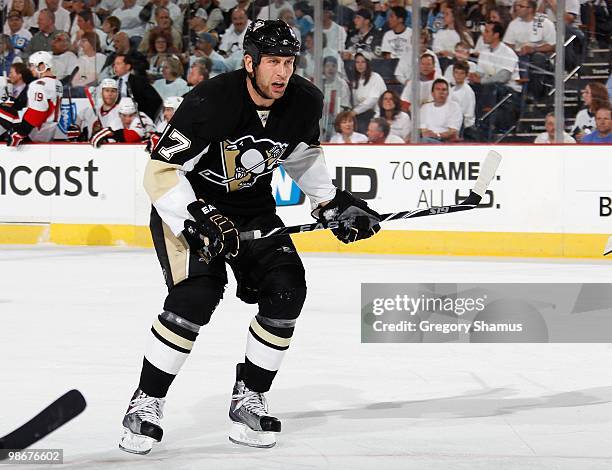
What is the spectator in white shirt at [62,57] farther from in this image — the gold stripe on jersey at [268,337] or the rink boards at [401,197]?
the gold stripe on jersey at [268,337]

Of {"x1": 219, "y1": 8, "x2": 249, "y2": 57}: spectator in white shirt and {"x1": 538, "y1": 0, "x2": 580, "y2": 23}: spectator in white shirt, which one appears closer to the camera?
{"x1": 538, "y1": 0, "x2": 580, "y2": 23}: spectator in white shirt

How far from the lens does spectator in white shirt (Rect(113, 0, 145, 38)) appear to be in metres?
11.0

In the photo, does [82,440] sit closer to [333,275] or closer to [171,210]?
[171,210]

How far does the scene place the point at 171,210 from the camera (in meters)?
3.36

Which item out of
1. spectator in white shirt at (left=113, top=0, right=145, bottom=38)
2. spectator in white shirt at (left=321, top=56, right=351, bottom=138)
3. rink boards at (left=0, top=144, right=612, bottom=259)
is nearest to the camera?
rink boards at (left=0, top=144, right=612, bottom=259)

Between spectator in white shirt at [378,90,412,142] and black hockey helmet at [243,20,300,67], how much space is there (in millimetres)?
6235

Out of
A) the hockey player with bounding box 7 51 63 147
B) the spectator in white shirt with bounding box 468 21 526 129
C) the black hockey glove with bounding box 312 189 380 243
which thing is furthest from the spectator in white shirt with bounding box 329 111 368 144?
the black hockey glove with bounding box 312 189 380 243

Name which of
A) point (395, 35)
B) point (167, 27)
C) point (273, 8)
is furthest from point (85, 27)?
point (395, 35)

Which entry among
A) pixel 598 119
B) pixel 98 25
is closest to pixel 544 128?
pixel 598 119

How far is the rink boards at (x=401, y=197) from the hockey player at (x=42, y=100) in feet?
1.15

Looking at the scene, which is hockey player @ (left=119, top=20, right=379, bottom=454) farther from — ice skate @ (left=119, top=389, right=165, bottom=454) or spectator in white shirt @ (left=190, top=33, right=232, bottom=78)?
spectator in white shirt @ (left=190, top=33, right=232, bottom=78)

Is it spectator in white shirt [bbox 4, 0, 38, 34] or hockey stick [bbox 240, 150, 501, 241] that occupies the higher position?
spectator in white shirt [bbox 4, 0, 38, 34]

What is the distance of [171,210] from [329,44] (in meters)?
6.69

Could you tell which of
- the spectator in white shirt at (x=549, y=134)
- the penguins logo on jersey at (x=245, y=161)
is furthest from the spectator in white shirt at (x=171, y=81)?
the penguins logo on jersey at (x=245, y=161)
